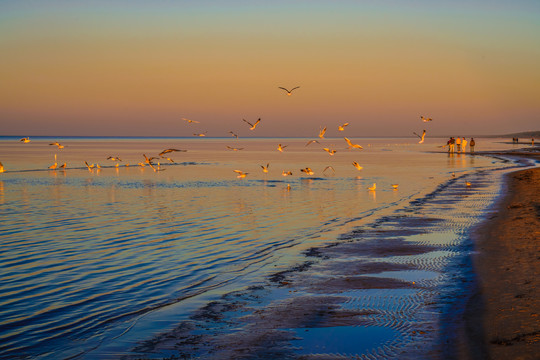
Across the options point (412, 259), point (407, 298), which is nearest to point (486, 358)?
point (407, 298)

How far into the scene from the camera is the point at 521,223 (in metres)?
20.8

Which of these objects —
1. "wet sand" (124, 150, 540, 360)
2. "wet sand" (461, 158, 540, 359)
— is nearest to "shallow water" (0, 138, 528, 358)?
"wet sand" (124, 150, 540, 360)

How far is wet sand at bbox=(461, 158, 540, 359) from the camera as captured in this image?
8523mm

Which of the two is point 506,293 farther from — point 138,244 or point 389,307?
point 138,244

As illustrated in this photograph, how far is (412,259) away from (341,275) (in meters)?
2.88

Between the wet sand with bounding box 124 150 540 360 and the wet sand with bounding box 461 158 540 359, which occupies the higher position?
the wet sand with bounding box 461 158 540 359

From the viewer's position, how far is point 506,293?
37.6 feet

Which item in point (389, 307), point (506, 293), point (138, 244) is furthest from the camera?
point (138, 244)

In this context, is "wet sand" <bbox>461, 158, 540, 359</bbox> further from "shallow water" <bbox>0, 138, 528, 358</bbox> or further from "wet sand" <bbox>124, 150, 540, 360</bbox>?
"shallow water" <bbox>0, 138, 528, 358</bbox>

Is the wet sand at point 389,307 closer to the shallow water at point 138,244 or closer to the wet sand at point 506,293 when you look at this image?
the wet sand at point 506,293

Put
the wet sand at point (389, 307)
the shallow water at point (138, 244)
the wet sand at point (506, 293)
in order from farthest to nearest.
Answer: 1. the shallow water at point (138, 244)
2. the wet sand at point (389, 307)
3. the wet sand at point (506, 293)

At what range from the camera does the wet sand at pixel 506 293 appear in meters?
8.52

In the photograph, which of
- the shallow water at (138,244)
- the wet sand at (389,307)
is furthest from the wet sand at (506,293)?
the shallow water at (138,244)

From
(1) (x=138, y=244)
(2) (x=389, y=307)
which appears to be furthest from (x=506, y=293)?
(1) (x=138, y=244)
